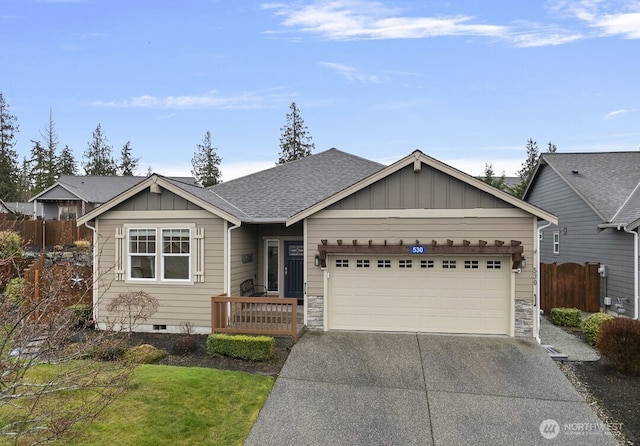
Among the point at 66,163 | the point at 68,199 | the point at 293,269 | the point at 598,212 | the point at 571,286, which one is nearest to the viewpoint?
the point at 293,269

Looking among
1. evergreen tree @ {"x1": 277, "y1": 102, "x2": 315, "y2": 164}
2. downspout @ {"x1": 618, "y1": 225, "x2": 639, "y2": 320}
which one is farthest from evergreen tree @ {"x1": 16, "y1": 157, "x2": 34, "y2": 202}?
downspout @ {"x1": 618, "y1": 225, "x2": 639, "y2": 320}

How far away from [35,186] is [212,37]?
4383 cm

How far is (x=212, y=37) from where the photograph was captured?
48.5 ft

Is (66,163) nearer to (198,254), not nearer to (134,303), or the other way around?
(134,303)

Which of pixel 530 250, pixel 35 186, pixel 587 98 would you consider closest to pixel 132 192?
pixel 530 250

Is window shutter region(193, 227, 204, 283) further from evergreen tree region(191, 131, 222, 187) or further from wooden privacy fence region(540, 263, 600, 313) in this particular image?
evergreen tree region(191, 131, 222, 187)

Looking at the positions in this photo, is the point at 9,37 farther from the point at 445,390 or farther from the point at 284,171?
the point at 445,390

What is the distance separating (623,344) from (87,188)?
36235 mm

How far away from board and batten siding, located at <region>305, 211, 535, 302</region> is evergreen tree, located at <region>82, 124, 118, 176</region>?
47971mm

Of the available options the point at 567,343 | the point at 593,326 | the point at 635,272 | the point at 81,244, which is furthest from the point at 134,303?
the point at 635,272

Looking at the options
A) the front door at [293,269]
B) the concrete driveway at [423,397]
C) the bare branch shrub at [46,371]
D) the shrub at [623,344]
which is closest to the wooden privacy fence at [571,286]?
the concrete driveway at [423,397]

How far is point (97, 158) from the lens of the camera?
50.4 m

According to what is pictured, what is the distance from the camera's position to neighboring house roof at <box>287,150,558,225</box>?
9.71m

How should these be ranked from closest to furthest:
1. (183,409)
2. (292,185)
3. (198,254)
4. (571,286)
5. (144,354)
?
(183,409)
(144,354)
(198,254)
(571,286)
(292,185)
